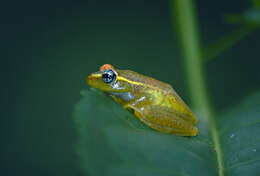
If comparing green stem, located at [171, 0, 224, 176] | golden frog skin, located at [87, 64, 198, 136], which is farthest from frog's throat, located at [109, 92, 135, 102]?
green stem, located at [171, 0, 224, 176]

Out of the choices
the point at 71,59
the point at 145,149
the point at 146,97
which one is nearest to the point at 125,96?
the point at 146,97

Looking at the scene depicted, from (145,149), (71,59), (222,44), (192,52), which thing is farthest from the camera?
(71,59)

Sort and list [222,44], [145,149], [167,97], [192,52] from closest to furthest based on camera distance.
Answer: [145,149] < [167,97] < [192,52] < [222,44]

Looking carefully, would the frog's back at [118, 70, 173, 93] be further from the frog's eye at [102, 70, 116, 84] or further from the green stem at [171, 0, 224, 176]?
the green stem at [171, 0, 224, 176]

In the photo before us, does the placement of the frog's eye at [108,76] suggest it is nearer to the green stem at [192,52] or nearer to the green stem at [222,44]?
the green stem at [192,52]

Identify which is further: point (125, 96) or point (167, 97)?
point (125, 96)

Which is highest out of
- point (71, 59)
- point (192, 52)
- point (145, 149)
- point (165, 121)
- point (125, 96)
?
point (71, 59)

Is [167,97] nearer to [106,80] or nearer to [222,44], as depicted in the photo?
[106,80]
